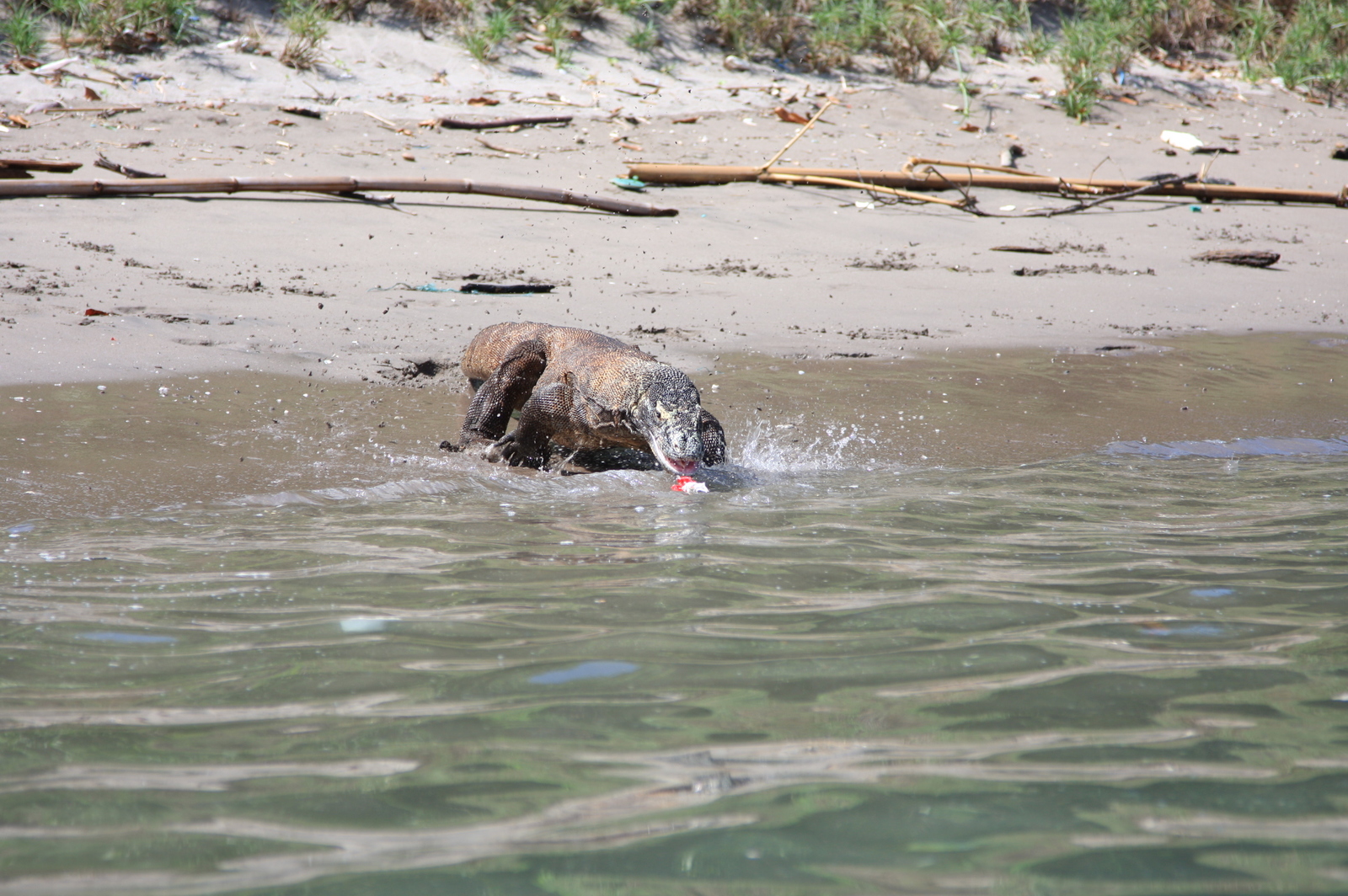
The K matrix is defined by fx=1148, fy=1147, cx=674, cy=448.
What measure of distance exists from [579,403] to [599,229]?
159 inches

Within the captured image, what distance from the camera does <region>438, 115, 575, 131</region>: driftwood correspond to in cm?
1132

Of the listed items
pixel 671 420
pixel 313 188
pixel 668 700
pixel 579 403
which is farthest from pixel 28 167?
pixel 668 700

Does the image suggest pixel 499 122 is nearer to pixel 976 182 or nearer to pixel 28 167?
pixel 28 167

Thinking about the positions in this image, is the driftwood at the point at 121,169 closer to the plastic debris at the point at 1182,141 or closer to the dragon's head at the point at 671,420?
Result: the dragon's head at the point at 671,420

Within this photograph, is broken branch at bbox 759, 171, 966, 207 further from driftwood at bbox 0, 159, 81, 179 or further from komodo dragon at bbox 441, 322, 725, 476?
driftwood at bbox 0, 159, 81, 179

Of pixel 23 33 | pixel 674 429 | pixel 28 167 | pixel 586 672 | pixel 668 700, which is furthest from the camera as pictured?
pixel 23 33

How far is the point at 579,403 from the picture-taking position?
565 cm

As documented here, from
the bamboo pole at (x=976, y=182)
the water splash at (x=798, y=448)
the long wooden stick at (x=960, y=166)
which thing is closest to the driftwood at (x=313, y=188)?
the bamboo pole at (x=976, y=182)

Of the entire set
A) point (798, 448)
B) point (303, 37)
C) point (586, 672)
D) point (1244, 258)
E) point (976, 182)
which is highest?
point (303, 37)

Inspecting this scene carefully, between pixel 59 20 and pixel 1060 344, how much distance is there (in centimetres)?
1055

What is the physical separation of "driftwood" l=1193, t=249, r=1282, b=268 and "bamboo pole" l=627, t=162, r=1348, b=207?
4.72 ft

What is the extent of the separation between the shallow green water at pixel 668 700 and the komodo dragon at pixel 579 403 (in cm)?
69

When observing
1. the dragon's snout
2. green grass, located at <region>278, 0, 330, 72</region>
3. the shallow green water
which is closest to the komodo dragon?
the dragon's snout

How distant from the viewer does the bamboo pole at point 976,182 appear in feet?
34.7
